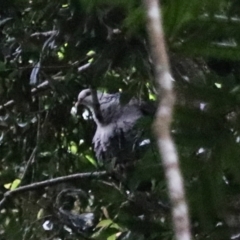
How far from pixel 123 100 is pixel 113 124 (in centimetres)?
107

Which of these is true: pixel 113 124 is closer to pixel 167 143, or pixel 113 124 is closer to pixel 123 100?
pixel 123 100

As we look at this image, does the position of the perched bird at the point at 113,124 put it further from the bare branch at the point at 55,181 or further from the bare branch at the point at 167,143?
the bare branch at the point at 167,143

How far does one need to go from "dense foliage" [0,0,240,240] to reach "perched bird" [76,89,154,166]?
0.20 ft

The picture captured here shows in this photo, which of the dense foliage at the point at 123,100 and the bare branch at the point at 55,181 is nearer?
the dense foliage at the point at 123,100

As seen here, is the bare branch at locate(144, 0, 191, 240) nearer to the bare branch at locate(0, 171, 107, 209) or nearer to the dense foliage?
the dense foliage

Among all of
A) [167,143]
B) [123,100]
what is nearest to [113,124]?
[123,100]

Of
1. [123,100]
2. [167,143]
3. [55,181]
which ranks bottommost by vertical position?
[55,181]

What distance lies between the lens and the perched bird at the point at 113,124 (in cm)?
216

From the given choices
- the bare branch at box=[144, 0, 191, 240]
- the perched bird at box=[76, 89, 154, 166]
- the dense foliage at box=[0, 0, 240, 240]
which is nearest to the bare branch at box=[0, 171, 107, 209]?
the dense foliage at box=[0, 0, 240, 240]

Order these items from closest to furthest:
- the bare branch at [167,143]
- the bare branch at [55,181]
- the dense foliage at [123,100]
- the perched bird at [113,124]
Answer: the bare branch at [167,143] → the dense foliage at [123,100] → the bare branch at [55,181] → the perched bird at [113,124]

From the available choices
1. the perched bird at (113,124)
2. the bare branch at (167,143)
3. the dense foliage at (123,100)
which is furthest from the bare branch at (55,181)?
the bare branch at (167,143)

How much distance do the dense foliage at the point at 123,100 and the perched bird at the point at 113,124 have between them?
6 cm

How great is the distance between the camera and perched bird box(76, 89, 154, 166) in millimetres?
2158

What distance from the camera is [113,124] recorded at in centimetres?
264
